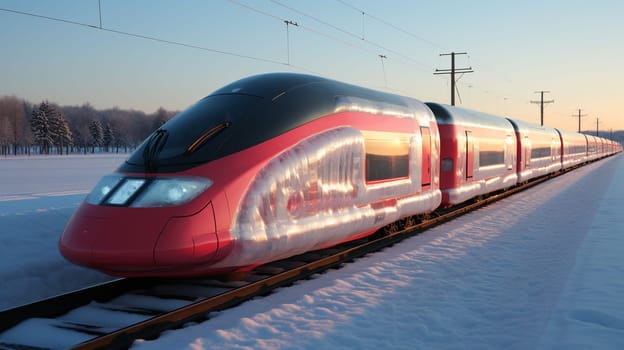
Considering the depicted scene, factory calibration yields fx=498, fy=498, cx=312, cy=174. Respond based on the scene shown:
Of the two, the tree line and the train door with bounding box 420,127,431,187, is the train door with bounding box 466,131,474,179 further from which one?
the tree line

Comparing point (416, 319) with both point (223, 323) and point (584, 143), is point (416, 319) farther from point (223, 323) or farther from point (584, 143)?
point (584, 143)

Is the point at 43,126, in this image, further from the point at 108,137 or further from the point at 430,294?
the point at 430,294

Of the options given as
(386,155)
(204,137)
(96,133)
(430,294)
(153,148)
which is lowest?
(430,294)

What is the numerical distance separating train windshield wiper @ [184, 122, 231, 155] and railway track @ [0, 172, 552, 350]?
1647 mm

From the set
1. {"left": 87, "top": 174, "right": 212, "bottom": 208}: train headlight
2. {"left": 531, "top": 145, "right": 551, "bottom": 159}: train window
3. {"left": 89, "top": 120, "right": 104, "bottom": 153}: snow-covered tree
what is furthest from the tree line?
{"left": 87, "top": 174, "right": 212, "bottom": 208}: train headlight

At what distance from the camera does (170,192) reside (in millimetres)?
5152

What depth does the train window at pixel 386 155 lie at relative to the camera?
794 cm

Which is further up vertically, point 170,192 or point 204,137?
point 204,137

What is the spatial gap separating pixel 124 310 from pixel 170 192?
4.36 ft

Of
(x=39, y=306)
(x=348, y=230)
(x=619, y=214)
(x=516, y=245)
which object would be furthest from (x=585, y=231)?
(x=39, y=306)

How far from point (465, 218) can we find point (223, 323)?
8.48m

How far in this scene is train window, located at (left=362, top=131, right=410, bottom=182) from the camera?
7.94 metres

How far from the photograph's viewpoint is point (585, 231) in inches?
380

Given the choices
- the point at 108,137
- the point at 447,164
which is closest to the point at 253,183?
the point at 447,164
